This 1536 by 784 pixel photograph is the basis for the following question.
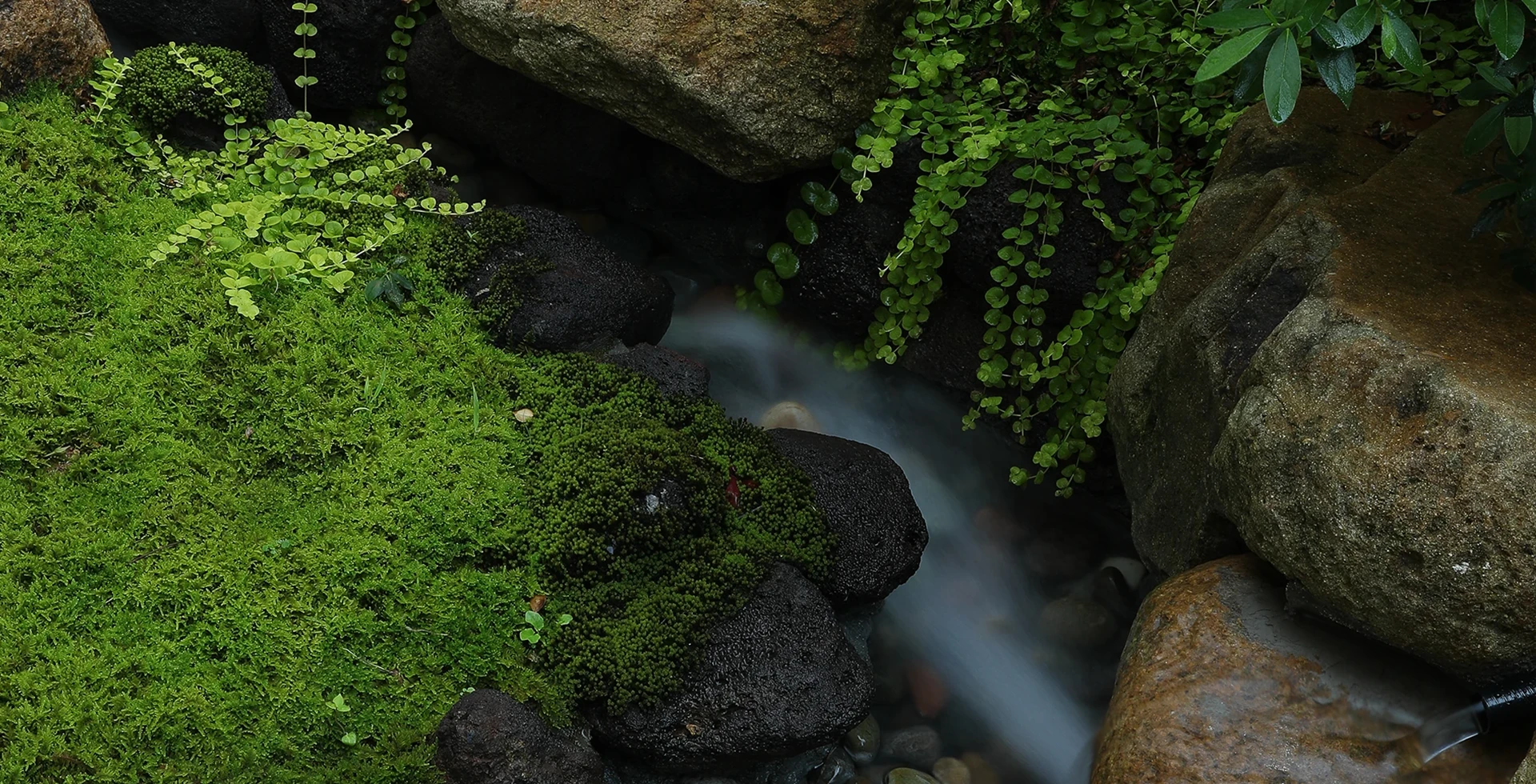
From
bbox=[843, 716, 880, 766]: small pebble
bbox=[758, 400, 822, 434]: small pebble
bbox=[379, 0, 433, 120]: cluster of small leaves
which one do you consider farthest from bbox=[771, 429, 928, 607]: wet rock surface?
bbox=[379, 0, 433, 120]: cluster of small leaves

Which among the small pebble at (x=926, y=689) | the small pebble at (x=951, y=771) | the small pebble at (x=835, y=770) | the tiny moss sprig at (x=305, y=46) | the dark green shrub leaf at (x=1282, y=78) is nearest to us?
the dark green shrub leaf at (x=1282, y=78)

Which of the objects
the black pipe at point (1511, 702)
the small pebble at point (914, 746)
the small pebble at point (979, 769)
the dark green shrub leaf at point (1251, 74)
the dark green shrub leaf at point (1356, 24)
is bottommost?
the small pebble at point (914, 746)

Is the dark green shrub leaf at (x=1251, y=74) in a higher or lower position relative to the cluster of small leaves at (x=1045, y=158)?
higher

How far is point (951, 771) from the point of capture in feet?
16.4

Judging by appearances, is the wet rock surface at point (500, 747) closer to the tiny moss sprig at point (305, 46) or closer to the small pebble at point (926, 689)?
the small pebble at point (926, 689)

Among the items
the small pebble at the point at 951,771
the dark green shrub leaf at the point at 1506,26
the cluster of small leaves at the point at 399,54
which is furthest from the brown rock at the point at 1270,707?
the cluster of small leaves at the point at 399,54

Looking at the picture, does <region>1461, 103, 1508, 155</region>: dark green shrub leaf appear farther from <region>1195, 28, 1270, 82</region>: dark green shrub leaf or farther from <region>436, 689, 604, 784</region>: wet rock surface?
<region>436, 689, 604, 784</region>: wet rock surface

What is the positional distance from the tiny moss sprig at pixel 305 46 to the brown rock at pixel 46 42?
957mm

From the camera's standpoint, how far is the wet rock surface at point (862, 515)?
4859 mm

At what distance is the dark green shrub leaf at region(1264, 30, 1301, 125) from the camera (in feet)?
8.57

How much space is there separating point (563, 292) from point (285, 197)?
144 cm

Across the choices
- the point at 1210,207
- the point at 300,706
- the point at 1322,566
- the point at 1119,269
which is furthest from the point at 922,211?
the point at 300,706

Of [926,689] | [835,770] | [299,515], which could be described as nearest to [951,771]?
[926,689]

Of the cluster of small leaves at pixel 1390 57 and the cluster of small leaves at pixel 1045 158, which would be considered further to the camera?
the cluster of small leaves at pixel 1045 158
